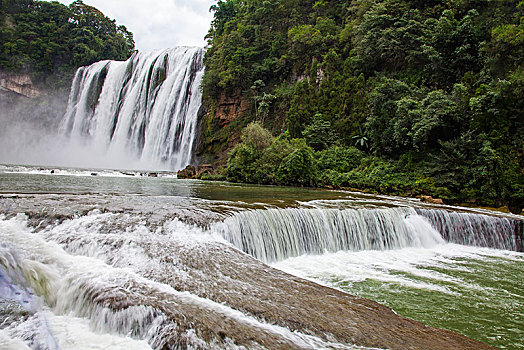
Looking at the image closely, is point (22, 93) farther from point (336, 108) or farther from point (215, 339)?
point (215, 339)

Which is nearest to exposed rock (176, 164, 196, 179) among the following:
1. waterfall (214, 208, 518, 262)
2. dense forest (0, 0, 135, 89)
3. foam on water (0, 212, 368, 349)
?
waterfall (214, 208, 518, 262)

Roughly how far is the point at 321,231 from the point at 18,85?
2264 inches

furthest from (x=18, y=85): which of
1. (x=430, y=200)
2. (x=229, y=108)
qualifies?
(x=430, y=200)

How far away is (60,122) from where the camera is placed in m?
47.0

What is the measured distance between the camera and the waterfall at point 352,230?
23.7 ft

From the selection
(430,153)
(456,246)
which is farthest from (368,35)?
(456,246)

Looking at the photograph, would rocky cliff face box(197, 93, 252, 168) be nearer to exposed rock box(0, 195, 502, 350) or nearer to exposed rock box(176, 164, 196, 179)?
exposed rock box(176, 164, 196, 179)

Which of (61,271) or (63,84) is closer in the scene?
(61,271)

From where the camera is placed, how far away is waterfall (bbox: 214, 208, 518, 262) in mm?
7227

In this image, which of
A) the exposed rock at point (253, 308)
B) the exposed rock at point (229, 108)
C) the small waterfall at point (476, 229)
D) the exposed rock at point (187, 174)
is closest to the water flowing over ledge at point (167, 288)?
the exposed rock at point (253, 308)

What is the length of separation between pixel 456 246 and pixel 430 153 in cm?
879

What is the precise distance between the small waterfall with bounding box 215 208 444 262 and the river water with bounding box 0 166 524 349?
0.03 m

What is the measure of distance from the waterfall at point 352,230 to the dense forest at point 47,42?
177 ft

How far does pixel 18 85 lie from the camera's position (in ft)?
153
